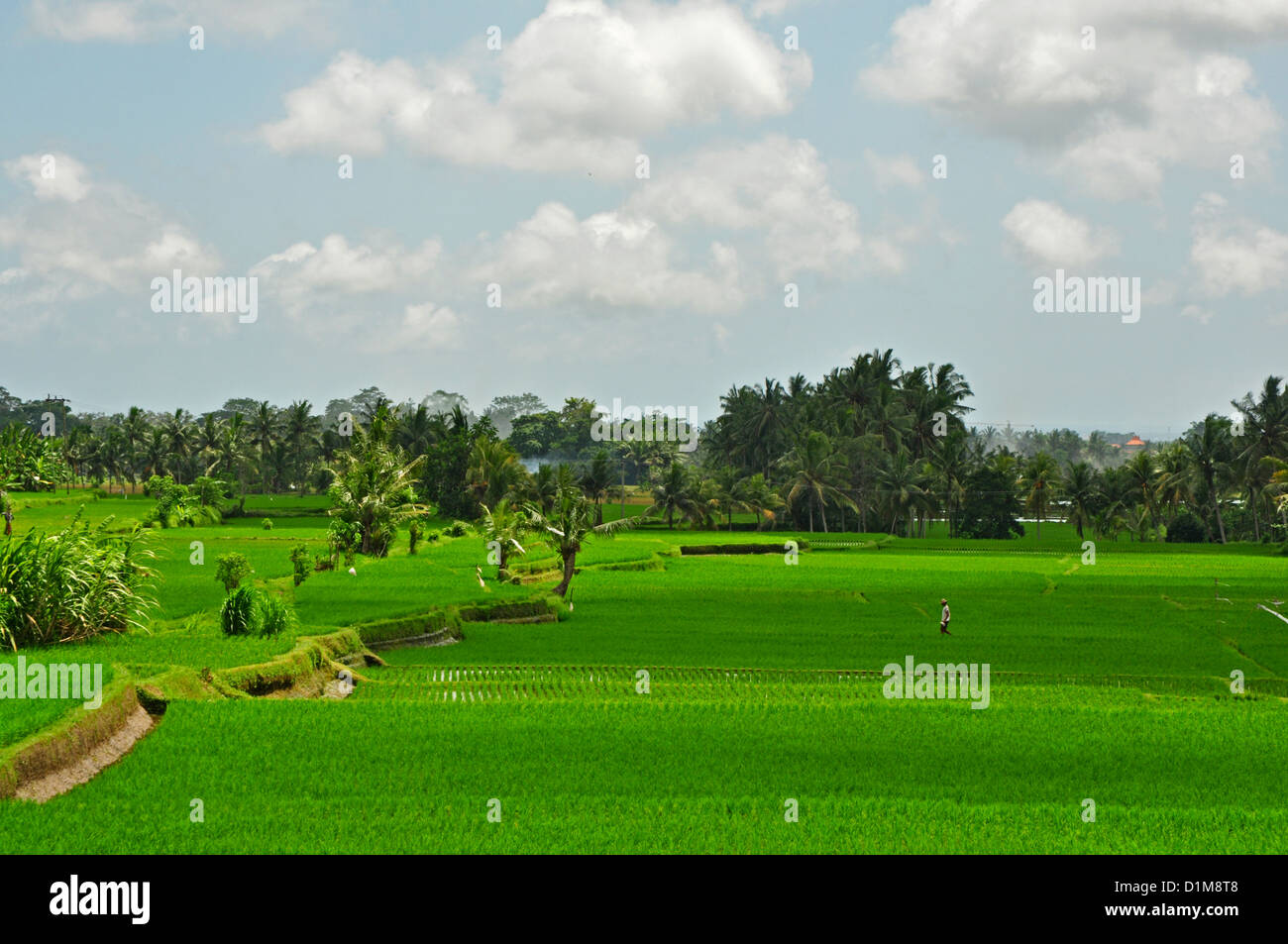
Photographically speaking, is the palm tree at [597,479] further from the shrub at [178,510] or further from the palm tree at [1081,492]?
the palm tree at [1081,492]

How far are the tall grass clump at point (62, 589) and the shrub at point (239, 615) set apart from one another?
160 cm

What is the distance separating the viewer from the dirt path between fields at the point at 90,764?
32.4ft

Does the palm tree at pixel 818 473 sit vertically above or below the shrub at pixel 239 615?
above

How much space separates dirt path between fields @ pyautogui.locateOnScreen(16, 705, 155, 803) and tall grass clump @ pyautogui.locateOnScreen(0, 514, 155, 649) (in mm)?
3398

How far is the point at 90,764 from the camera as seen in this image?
35.5 feet

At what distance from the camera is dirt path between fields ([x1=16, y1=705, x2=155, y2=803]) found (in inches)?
389

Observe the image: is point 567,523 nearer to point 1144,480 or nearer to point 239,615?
point 239,615

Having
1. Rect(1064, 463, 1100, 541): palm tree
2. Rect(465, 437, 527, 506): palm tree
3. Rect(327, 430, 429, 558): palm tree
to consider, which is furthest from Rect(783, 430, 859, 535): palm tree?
Rect(327, 430, 429, 558): palm tree

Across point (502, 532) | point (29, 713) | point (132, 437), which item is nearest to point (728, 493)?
point (502, 532)

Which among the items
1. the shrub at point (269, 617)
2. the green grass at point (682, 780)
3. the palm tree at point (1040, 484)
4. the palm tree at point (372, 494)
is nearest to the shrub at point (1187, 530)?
the palm tree at point (1040, 484)

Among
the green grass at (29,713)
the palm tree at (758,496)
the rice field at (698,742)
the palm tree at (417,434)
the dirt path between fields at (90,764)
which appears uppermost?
the palm tree at (417,434)
